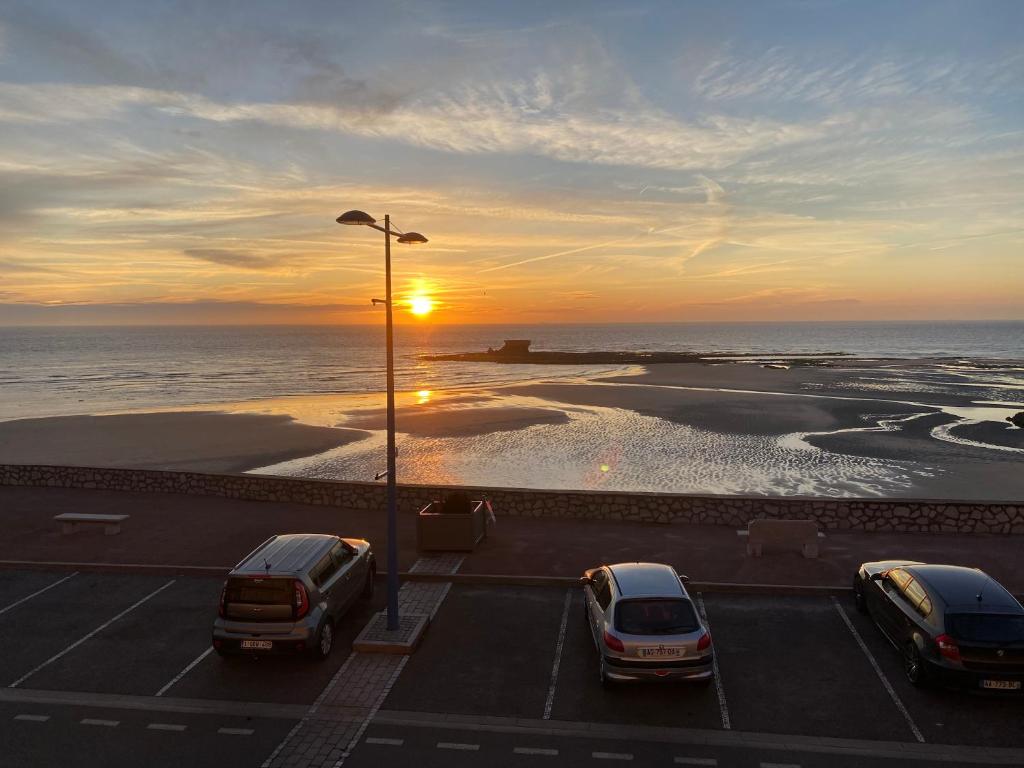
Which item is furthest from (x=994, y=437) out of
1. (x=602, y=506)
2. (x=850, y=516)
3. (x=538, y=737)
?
(x=538, y=737)

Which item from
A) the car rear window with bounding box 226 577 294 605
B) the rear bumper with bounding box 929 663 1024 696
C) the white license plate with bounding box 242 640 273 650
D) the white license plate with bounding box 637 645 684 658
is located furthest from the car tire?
the rear bumper with bounding box 929 663 1024 696

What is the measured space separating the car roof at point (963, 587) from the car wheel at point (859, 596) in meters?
1.52

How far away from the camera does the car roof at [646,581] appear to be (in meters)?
10.7

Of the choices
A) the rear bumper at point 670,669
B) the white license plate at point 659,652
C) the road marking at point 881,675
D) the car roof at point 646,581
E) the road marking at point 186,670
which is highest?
the car roof at point 646,581

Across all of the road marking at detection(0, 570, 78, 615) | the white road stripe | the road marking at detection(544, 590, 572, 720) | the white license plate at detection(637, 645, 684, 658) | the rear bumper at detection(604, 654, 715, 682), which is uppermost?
the white license plate at detection(637, 645, 684, 658)

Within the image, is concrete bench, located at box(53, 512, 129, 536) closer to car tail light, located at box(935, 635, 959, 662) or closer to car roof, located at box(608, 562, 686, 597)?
car roof, located at box(608, 562, 686, 597)

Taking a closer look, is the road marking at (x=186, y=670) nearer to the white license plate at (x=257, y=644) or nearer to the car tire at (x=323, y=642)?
the white license plate at (x=257, y=644)

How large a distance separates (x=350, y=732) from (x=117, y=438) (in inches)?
1549

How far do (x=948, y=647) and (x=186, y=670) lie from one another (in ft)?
38.7

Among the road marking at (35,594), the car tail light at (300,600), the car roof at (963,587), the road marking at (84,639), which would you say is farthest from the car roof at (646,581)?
the road marking at (35,594)

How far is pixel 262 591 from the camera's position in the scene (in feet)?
36.7

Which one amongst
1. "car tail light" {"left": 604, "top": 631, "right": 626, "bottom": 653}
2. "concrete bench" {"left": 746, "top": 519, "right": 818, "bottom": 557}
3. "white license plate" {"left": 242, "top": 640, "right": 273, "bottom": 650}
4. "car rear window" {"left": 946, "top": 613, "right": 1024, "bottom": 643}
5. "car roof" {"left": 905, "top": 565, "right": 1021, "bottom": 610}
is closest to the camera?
"car rear window" {"left": 946, "top": 613, "right": 1024, "bottom": 643}

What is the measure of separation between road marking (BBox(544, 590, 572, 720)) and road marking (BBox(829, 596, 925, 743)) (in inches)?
197

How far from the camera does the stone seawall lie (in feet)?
57.4
